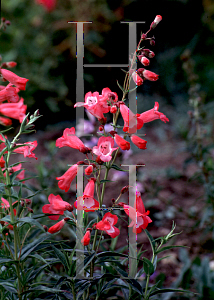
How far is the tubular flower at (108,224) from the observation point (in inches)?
39.6

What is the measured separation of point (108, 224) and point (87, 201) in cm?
11

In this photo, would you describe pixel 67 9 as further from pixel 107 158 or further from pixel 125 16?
pixel 107 158

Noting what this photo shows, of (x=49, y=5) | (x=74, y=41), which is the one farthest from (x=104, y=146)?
(x=49, y=5)

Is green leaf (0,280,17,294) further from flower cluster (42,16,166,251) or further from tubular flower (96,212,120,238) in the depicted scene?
tubular flower (96,212,120,238)

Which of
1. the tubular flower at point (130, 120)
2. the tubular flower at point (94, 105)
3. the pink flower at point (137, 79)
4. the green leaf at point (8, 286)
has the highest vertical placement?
the pink flower at point (137, 79)

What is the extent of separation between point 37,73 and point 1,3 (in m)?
1.26

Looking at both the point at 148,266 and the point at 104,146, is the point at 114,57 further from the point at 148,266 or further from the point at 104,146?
the point at 148,266

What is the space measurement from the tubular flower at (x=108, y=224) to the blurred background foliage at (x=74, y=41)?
310 cm

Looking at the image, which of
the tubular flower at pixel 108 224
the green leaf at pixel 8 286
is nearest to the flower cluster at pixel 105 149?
the tubular flower at pixel 108 224

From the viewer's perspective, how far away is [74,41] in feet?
14.7

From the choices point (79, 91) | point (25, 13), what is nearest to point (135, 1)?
point (25, 13)

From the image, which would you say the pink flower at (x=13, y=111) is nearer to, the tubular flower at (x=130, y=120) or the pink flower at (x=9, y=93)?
the pink flower at (x=9, y=93)

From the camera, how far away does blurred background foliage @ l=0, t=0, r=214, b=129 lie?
169 inches

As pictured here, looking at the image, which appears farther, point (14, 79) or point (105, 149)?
point (14, 79)
